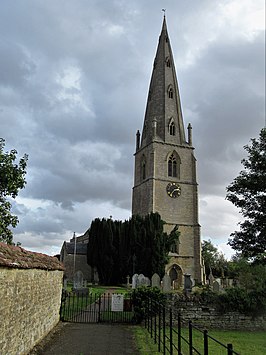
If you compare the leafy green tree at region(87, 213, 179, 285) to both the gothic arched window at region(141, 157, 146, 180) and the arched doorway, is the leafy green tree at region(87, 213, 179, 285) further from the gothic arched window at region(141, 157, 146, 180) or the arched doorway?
the gothic arched window at region(141, 157, 146, 180)

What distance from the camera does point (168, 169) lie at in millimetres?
46312

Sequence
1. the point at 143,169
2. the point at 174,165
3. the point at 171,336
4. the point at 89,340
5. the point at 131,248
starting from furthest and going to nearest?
the point at 143,169 < the point at 174,165 < the point at 131,248 < the point at 89,340 < the point at 171,336

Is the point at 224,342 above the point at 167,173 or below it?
below

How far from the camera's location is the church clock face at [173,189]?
44.4 meters

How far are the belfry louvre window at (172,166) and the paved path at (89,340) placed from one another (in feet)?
111

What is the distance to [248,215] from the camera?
18.4 meters

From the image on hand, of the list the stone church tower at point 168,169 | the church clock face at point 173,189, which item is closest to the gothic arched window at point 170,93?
the stone church tower at point 168,169

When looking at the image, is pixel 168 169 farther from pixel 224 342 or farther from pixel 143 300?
pixel 224 342

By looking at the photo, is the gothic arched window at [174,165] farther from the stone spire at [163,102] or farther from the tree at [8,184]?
the tree at [8,184]

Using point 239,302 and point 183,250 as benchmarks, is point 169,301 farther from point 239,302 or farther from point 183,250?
point 183,250

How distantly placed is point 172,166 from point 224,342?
36144 millimetres

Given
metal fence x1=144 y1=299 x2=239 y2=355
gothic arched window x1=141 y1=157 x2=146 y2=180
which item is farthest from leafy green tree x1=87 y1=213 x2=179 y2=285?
metal fence x1=144 y1=299 x2=239 y2=355

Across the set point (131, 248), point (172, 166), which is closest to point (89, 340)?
point (131, 248)

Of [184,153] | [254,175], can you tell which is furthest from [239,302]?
[184,153]
